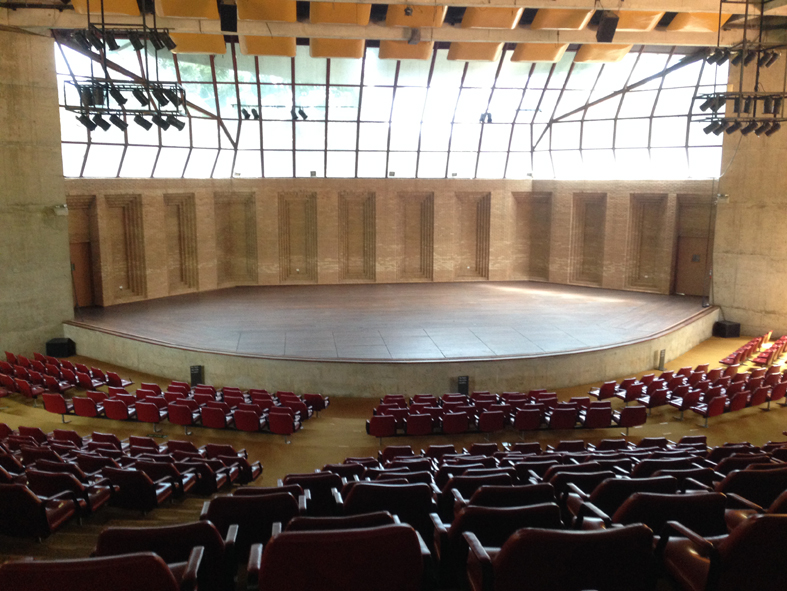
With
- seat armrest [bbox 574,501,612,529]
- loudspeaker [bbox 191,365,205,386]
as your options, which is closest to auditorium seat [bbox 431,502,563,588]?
seat armrest [bbox 574,501,612,529]

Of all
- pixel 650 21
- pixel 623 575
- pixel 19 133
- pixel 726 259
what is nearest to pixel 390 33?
pixel 650 21

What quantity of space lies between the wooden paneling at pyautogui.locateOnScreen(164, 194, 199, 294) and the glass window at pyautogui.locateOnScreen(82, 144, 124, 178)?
227 cm

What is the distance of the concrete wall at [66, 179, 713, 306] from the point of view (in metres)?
21.5

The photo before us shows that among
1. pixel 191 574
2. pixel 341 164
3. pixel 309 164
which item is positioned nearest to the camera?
pixel 191 574

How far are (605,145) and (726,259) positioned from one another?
6095 mm

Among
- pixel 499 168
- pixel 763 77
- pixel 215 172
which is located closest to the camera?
pixel 763 77

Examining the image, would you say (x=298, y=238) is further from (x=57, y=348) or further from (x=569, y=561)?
(x=569, y=561)

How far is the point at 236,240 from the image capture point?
23391 mm

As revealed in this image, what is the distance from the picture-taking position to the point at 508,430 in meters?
11.2

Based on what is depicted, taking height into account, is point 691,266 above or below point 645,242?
below

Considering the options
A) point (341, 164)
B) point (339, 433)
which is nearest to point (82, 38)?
point (339, 433)

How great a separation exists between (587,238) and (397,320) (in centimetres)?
1050

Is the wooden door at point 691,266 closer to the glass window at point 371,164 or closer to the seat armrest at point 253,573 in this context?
the glass window at point 371,164

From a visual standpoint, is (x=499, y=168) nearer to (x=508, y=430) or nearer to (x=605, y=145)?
(x=605, y=145)
